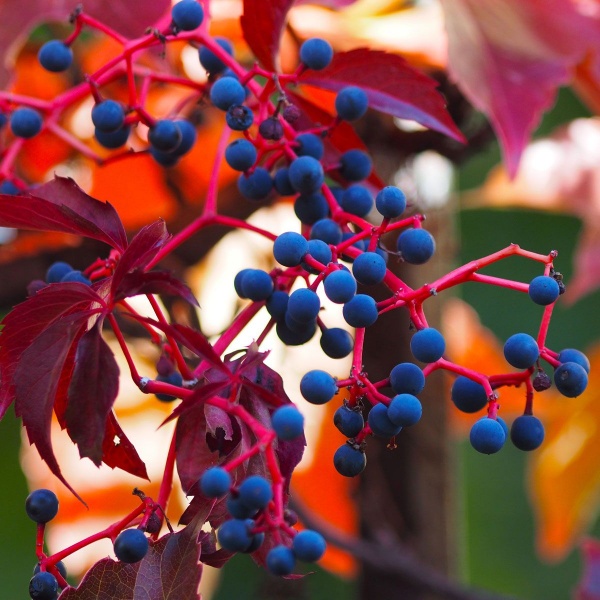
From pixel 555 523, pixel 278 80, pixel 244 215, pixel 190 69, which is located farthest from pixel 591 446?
pixel 278 80

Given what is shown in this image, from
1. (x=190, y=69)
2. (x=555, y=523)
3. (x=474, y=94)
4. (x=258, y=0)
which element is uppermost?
(x=258, y=0)

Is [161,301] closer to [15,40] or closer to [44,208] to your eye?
[15,40]

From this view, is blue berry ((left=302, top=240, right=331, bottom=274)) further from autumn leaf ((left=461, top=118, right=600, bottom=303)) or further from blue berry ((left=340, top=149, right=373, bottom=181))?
autumn leaf ((left=461, top=118, right=600, bottom=303))

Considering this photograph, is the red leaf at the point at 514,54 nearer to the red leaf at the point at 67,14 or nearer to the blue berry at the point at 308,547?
the red leaf at the point at 67,14

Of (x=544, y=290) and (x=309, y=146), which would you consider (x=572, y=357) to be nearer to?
(x=544, y=290)

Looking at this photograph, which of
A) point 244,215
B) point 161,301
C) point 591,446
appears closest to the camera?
point 161,301

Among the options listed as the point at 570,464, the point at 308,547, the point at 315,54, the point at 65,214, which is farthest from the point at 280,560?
the point at 570,464
